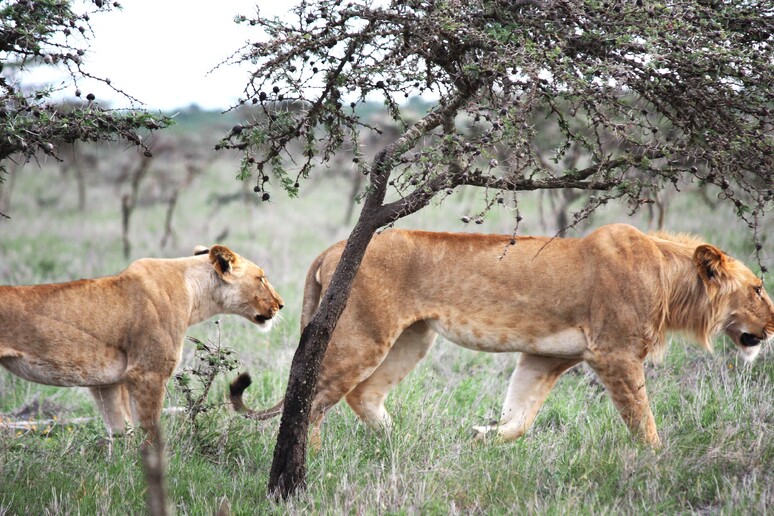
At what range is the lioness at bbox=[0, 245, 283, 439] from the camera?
5.52 meters

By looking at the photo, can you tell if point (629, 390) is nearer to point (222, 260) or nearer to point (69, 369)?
point (222, 260)

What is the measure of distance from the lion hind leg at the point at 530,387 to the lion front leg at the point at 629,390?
45 cm

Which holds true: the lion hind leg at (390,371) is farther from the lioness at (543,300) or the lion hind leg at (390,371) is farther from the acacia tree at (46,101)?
the acacia tree at (46,101)

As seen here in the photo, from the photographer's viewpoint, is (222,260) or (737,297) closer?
(737,297)

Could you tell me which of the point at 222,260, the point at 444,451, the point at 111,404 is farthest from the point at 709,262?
the point at 111,404

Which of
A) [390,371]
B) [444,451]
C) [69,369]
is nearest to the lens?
[444,451]

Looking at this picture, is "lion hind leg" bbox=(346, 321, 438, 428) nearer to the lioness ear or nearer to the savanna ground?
the savanna ground

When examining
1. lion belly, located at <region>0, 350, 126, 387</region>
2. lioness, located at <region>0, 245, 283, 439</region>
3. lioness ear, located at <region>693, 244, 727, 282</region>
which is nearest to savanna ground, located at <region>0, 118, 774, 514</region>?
lioness, located at <region>0, 245, 283, 439</region>

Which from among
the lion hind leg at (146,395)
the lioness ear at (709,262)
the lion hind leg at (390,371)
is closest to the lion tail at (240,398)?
the lion hind leg at (146,395)

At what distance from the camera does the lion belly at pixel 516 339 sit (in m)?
5.62

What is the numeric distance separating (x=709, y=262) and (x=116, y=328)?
3860mm

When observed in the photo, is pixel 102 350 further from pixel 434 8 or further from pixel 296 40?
pixel 434 8

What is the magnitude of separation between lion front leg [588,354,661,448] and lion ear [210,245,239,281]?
2616 mm

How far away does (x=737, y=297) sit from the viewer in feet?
18.7
